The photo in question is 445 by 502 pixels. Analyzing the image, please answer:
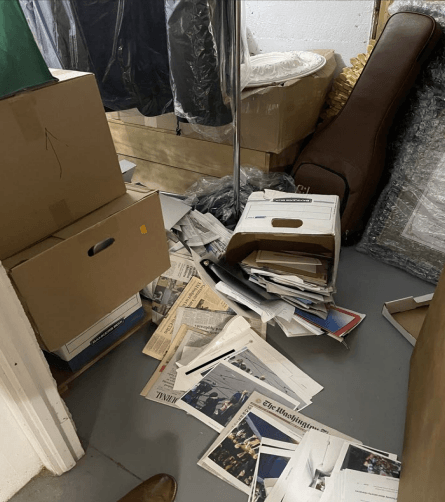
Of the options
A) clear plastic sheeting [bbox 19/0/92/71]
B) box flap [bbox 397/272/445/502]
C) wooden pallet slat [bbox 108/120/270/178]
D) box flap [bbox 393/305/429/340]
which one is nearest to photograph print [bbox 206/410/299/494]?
box flap [bbox 397/272/445/502]

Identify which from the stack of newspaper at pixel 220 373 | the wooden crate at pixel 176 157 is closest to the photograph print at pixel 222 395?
the stack of newspaper at pixel 220 373

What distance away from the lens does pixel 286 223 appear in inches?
52.4

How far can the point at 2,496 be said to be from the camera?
3.17 feet

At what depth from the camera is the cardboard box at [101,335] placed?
3.94 feet

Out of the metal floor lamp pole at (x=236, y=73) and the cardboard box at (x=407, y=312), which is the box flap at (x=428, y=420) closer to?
the cardboard box at (x=407, y=312)

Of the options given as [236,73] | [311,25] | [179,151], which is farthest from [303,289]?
[311,25]

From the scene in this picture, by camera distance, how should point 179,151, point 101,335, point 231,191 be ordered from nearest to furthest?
1. point 101,335
2. point 231,191
3. point 179,151

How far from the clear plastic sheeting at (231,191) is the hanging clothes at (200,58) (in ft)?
1.43

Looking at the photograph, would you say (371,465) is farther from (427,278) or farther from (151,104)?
(151,104)

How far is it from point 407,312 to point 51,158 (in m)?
1.25

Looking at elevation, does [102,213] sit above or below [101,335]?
above

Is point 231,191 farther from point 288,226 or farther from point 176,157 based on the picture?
point 288,226

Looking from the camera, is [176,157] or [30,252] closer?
[30,252]

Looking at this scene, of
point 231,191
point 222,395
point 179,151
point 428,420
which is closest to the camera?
point 428,420
